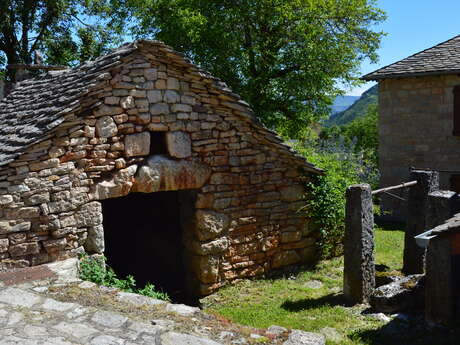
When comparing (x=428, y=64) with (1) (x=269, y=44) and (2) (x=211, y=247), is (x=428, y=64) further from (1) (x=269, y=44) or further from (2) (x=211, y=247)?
(2) (x=211, y=247)

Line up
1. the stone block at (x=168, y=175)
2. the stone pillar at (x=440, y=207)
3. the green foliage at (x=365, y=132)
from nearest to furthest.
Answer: the stone pillar at (x=440, y=207)
the stone block at (x=168, y=175)
the green foliage at (x=365, y=132)

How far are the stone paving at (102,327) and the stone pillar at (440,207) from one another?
3508mm

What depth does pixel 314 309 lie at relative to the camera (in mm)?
6801

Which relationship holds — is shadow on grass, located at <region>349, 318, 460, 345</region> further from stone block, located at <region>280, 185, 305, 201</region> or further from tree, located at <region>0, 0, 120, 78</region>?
tree, located at <region>0, 0, 120, 78</region>

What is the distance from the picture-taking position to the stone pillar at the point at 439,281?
5.66 metres

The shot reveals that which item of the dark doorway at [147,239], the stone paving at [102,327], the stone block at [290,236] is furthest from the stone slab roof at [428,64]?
the stone paving at [102,327]

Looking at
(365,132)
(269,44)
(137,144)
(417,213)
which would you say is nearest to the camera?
(137,144)

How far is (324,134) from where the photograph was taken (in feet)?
124

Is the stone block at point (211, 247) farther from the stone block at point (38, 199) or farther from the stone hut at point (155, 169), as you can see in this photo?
the stone block at point (38, 199)

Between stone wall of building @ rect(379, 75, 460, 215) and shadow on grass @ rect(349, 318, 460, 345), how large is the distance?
7.82 m

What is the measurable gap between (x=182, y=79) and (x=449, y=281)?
468 centimetres

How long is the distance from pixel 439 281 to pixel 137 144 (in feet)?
14.7

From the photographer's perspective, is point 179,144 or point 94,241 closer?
point 94,241


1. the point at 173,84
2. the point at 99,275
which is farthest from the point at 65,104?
the point at 99,275
